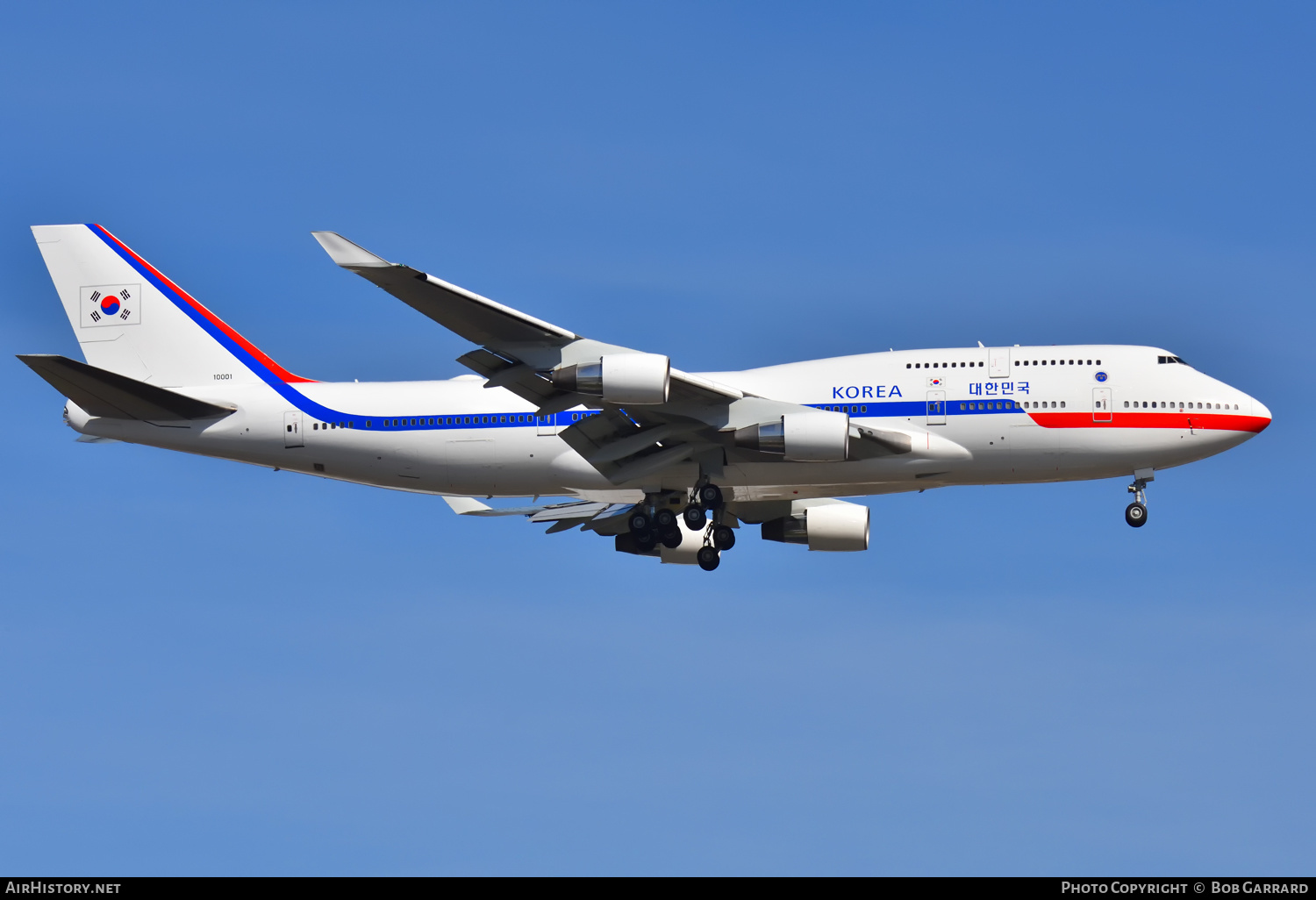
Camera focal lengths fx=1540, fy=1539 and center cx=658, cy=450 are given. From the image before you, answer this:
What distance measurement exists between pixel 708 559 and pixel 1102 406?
1073 centimetres

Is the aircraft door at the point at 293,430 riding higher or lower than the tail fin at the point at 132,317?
lower

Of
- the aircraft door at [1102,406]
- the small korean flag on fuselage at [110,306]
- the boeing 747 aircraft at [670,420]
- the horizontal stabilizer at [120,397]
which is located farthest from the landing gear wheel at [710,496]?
the small korean flag on fuselage at [110,306]

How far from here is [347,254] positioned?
32.2 metres

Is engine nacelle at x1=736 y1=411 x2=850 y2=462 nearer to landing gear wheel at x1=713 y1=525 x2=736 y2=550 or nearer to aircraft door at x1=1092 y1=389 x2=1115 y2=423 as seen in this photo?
landing gear wheel at x1=713 y1=525 x2=736 y2=550

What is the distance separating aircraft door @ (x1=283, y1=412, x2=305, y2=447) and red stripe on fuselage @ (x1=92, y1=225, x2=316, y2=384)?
1340 mm

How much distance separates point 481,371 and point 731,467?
7029mm

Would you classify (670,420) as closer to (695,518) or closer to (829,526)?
(695,518)

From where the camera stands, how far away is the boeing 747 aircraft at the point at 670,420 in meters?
36.8

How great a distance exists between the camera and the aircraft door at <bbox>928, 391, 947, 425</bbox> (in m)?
38.1

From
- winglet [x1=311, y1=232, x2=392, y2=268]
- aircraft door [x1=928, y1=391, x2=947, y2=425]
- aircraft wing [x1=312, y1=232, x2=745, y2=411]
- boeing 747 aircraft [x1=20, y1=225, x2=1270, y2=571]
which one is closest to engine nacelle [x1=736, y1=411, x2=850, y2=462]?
boeing 747 aircraft [x1=20, y1=225, x2=1270, y2=571]

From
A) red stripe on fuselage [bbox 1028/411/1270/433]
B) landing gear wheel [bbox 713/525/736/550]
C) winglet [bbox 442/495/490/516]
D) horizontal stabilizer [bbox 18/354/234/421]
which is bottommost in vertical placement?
landing gear wheel [bbox 713/525/736/550]

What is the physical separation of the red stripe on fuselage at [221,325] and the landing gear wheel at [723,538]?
1206cm

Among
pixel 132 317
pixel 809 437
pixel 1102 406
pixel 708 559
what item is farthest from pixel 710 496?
pixel 132 317

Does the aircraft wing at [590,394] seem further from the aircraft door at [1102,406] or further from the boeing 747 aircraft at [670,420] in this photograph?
the aircraft door at [1102,406]
